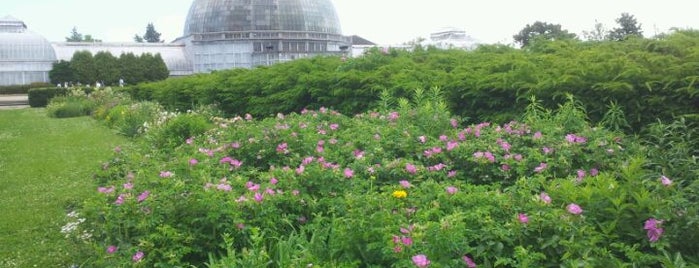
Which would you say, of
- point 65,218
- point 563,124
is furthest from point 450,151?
point 65,218

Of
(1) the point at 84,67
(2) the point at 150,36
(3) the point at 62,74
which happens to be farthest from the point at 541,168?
(2) the point at 150,36

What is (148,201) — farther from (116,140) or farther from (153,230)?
(116,140)

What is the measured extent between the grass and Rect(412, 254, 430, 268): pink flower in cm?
275

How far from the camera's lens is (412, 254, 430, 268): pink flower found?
2.45 m

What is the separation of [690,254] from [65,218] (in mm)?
5196

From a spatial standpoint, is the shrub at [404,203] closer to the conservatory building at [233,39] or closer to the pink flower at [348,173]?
the pink flower at [348,173]

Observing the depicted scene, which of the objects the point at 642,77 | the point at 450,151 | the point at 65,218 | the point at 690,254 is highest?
the point at 642,77

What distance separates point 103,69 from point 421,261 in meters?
52.9

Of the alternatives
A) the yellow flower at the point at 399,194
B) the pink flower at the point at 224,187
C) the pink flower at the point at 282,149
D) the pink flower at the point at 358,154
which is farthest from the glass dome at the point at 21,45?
the yellow flower at the point at 399,194

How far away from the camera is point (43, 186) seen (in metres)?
7.27

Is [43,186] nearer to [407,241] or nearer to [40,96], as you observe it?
[407,241]

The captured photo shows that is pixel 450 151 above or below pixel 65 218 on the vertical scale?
above

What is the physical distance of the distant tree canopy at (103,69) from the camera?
162ft

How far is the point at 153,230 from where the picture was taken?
3727 millimetres
